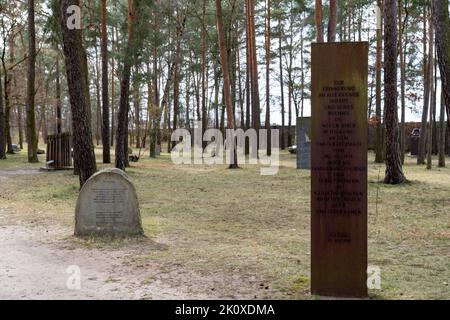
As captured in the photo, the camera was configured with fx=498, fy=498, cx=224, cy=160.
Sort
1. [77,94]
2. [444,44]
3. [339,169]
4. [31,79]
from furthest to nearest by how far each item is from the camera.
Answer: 1. [31,79]
2. [77,94]
3. [444,44]
4. [339,169]

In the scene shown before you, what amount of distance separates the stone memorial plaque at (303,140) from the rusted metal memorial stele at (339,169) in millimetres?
14660

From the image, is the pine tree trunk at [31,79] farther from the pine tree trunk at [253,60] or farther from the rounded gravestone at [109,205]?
the rounded gravestone at [109,205]

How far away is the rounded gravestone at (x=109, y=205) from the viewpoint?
7500 mm

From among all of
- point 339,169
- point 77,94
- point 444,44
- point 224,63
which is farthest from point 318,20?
point 339,169

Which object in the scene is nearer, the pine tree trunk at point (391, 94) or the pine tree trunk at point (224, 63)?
the pine tree trunk at point (391, 94)

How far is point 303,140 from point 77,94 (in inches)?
410

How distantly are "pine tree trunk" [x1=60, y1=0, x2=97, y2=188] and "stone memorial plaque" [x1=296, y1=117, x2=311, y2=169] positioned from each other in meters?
9.83

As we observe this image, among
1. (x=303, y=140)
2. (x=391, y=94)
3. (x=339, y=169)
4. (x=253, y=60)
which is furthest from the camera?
(x=253, y=60)

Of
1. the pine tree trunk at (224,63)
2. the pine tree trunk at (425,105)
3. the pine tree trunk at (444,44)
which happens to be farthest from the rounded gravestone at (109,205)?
the pine tree trunk at (425,105)

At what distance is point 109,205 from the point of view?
7.50 m

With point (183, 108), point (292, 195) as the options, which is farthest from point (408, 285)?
point (183, 108)

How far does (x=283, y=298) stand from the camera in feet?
15.4

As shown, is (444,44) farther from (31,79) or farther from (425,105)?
(31,79)
